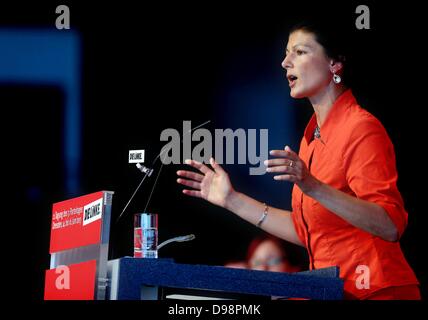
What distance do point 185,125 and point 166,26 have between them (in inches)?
18.6

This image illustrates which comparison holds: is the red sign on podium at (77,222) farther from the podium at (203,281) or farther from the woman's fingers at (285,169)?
the woman's fingers at (285,169)

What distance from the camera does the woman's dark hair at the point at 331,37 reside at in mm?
2781

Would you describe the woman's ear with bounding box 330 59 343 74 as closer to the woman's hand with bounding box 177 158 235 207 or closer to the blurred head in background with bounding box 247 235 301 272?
the woman's hand with bounding box 177 158 235 207

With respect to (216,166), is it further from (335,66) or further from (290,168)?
(335,66)

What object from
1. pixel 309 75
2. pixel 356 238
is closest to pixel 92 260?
pixel 356 238

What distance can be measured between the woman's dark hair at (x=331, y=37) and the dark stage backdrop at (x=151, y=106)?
0.64 meters

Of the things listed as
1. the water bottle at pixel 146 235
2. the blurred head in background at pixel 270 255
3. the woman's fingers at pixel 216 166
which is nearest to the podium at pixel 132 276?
the water bottle at pixel 146 235

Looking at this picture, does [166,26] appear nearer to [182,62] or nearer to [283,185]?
[182,62]

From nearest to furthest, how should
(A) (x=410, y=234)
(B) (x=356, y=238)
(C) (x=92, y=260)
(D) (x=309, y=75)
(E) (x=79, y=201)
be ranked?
(C) (x=92, y=260) < (E) (x=79, y=201) < (B) (x=356, y=238) < (D) (x=309, y=75) < (A) (x=410, y=234)

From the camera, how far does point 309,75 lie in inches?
110

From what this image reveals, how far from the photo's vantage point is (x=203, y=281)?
1910 millimetres

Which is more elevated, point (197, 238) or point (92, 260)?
point (197, 238)

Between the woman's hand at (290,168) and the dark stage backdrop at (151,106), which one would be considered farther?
the dark stage backdrop at (151,106)

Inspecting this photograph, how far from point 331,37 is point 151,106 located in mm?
1067
